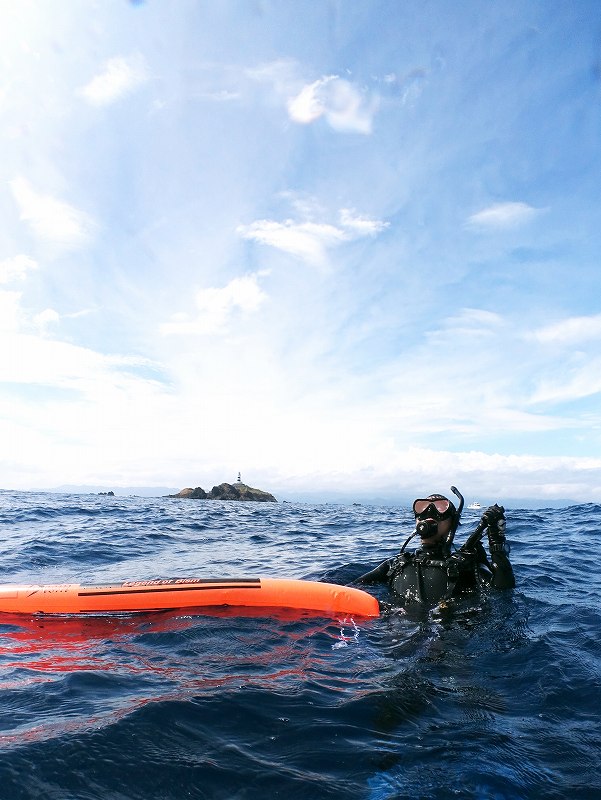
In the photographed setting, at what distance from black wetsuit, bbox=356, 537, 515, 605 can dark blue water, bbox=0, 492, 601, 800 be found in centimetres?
30

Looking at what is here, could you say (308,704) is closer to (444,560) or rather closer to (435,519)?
(444,560)

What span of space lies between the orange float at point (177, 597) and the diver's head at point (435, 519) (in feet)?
4.05

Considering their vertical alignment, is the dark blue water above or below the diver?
below

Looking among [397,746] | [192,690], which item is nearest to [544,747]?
[397,746]

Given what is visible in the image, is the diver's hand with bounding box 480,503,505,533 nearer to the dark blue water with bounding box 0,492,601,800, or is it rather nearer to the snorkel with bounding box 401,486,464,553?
the snorkel with bounding box 401,486,464,553

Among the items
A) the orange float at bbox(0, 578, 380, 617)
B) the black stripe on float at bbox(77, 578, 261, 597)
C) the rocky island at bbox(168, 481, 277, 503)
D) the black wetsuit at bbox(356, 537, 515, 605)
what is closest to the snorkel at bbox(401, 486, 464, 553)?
the black wetsuit at bbox(356, 537, 515, 605)

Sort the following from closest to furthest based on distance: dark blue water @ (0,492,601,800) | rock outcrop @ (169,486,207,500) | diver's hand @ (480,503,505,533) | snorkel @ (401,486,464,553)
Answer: dark blue water @ (0,492,601,800), diver's hand @ (480,503,505,533), snorkel @ (401,486,464,553), rock outcrop @ (169,486,207,500)

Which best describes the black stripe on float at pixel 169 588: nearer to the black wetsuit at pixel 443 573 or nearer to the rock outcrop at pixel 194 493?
the black wetsuit at pixel 443 573

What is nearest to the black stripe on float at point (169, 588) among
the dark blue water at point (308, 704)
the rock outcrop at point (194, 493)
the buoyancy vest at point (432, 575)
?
the dark blue water at point (308, 704)

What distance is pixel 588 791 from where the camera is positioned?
3.17 metres

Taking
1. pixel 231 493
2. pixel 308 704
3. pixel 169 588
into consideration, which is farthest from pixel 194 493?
pixel 308 704

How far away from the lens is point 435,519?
7.09 m

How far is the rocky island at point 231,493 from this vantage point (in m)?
73.3

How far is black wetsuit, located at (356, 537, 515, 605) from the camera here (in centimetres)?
682
